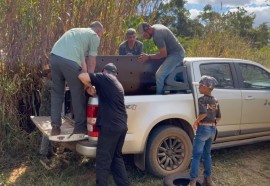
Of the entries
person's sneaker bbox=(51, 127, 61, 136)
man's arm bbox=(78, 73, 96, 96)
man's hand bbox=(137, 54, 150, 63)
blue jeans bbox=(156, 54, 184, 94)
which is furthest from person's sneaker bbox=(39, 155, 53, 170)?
man's hand bbox=(137, 54, 150, 63)

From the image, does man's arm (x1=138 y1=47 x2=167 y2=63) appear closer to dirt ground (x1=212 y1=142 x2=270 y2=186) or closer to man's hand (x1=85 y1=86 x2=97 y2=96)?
man's hand (x1=85 y1=86 x2=97 y2=96)

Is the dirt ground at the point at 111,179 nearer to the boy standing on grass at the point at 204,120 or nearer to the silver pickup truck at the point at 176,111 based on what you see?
the silver pickup truck at the point at 176,111

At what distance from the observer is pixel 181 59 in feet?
17.0

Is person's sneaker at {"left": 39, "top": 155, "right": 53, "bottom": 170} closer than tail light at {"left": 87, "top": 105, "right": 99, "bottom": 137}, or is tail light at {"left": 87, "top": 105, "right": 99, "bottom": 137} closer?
tail light at {"left": 87, "top": 105, "right": 99, "bottom": 137}

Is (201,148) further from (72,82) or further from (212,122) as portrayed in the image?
(72,82)

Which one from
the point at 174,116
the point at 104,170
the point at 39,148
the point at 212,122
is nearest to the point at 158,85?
the point at 174,116

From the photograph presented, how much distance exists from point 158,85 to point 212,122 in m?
1.06

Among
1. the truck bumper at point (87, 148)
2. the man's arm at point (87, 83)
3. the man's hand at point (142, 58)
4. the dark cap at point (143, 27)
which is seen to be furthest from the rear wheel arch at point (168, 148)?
the dark cap at point (143, 27)

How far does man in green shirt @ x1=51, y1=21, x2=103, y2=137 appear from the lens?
4.45 metres

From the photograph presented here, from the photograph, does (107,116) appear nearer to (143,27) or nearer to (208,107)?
(208,107)

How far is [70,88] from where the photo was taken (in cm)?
454

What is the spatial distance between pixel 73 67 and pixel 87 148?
1.13m

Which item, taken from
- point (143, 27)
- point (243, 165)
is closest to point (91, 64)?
point (143, 27)

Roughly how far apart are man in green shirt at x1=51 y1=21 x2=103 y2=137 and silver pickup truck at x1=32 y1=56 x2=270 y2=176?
0.17 metres
